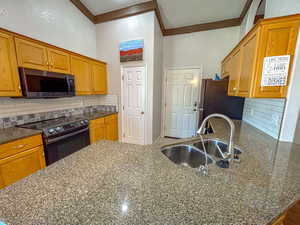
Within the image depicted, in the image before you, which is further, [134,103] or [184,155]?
[134,103]

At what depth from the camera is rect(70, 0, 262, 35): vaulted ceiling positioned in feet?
8.45

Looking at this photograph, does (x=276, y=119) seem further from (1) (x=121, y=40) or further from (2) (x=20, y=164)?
(1) (x=121, y=40)

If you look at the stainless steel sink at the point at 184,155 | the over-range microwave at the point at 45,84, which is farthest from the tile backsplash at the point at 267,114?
the over-range microwave at the point at 45,84

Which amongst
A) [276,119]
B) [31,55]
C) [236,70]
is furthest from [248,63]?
[31,55]

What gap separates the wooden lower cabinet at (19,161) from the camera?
4.45 ft

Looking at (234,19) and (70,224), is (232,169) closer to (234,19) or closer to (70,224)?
(70,224)

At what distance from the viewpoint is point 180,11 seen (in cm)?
279

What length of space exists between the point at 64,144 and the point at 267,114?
9.58 feet

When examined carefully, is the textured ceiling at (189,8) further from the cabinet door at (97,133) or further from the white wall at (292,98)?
the cabinet door at (97,133)

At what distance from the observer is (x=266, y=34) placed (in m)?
1.19

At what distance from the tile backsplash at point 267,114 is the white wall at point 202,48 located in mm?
1564

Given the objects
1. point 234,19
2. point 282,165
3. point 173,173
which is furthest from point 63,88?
point 234,19

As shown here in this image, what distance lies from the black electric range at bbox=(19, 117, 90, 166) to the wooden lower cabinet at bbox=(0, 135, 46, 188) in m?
0.09

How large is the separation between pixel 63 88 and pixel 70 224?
2299 mm
